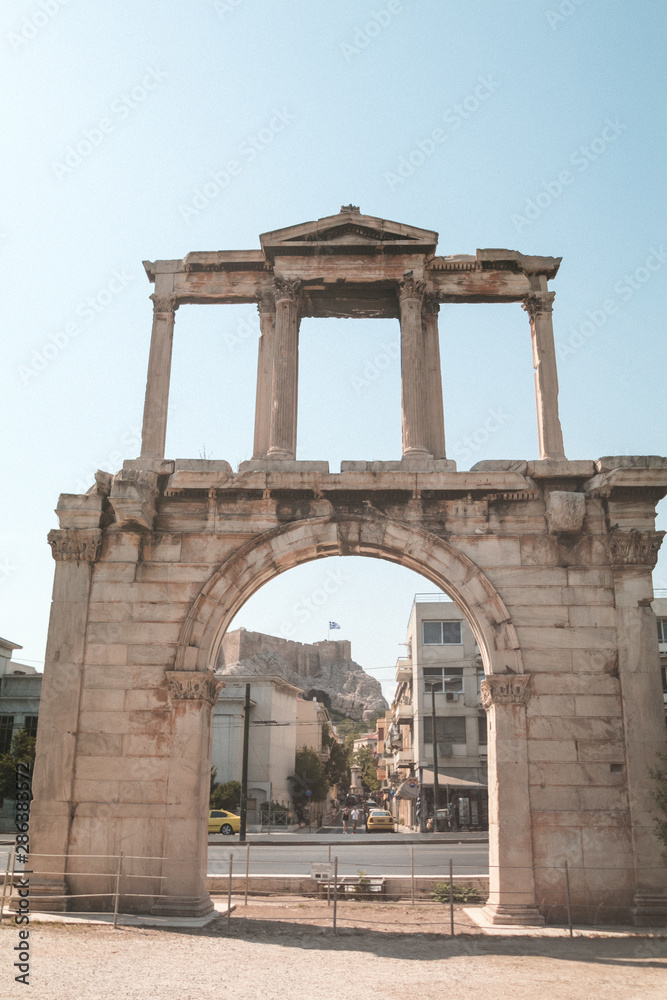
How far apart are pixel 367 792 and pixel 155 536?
275 feet

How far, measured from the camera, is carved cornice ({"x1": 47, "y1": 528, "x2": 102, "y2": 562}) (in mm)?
13102

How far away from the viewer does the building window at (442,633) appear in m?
39.6

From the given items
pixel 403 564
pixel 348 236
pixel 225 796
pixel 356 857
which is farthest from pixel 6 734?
pixel 348 236

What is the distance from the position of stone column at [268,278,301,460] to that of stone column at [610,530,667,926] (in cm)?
543

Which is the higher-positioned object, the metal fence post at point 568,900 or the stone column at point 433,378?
the stone column at point 433,378

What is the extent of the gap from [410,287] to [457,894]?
10.0 m

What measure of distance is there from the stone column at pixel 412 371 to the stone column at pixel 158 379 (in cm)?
412

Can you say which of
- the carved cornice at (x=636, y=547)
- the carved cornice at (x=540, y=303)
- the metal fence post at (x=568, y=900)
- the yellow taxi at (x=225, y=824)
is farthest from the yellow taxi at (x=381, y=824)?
the carved cornice at (x=540, y=303)

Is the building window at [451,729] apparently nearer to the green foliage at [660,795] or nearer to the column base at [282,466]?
the green foliage at [660,795]

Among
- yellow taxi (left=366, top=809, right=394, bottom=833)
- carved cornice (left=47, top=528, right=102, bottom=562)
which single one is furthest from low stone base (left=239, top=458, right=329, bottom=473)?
yellow taxi (left=366, top=809, right=394, bottom=833)

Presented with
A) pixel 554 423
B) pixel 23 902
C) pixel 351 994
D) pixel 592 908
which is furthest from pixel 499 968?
pixel 554 423

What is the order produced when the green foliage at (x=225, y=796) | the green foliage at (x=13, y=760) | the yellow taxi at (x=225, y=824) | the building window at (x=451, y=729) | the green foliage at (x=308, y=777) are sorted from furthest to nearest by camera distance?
1. the green foliage at (x=308, y=777)
2. the building window at (x=451, y=729)
3. the green foliage at (x=225, y=796)
4. the green foliage at (x=13, y=760)
5. the yellow taxi at (x=225, y=824)

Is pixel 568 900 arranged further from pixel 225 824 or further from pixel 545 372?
pixel 225 824

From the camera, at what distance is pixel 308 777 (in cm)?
4834
